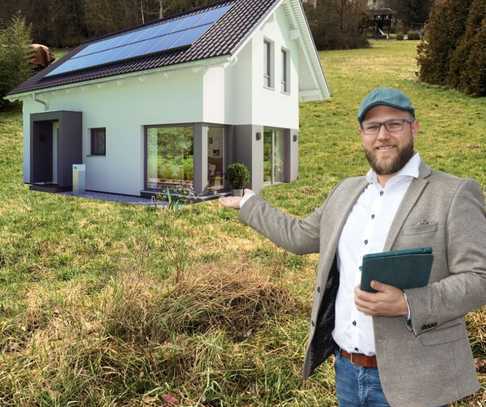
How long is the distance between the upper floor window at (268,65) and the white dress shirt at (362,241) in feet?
44.0

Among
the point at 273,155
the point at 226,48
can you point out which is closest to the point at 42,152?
the point at 273,155

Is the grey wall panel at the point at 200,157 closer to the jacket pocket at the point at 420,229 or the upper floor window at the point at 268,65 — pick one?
the upper floor window at the point at 268,65

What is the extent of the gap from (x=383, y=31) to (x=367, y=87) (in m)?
37.8

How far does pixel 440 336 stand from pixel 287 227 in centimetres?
97

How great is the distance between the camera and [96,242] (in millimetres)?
7609

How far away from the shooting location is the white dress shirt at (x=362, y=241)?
1.98 m

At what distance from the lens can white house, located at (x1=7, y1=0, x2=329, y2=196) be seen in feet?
41.7

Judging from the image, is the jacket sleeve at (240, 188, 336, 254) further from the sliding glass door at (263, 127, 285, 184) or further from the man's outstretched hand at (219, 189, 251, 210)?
the sliding glass door at (263, 127, 285, 184)

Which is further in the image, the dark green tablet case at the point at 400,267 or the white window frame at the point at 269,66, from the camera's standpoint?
the white window frame at the point at 269,66

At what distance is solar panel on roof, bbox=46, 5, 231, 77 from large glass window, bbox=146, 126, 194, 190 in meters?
2.49

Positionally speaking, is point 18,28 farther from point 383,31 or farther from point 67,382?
point 383,31

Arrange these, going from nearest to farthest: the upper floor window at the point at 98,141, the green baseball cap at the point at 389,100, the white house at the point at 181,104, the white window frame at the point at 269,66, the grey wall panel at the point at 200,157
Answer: the green baseball cap at the point at 389,100 < the grey wall panel at the point at 200,157 < the white house at the point at 181,104 < the white window frame at the point at 269,66 < the upper floor window at the point at 98,141

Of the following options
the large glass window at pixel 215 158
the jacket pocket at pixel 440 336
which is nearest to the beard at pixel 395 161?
the jacket pocket at pixel 440 336

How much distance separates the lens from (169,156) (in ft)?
44.4
